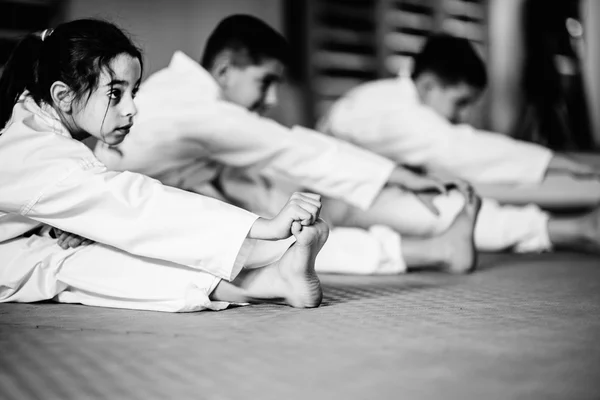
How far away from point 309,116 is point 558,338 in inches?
103

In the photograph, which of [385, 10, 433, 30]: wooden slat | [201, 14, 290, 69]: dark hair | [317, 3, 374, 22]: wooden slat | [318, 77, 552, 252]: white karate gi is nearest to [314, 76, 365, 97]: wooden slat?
[317, 3, 374, 22]: wooden slat

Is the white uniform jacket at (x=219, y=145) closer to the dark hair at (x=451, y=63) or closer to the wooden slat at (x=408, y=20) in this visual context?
the dark hair at (x=451, y=63)

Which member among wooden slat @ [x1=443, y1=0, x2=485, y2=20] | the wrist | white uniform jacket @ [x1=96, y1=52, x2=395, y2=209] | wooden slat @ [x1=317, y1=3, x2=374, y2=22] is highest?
wooden slat @ [x1=443, y1=0, x2=485, y2=20]

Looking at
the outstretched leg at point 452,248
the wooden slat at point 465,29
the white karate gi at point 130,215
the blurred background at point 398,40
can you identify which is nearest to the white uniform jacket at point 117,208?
the white karate gi at point 130,215

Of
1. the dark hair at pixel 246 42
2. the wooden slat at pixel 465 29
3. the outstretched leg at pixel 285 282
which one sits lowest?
the outstretched leg at pixel 285 282

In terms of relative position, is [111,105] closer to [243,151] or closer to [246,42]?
[243,151]

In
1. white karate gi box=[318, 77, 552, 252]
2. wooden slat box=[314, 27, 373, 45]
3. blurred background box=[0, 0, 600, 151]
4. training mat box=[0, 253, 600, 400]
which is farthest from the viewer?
wooden slat box=[314, 27, 373, 45]

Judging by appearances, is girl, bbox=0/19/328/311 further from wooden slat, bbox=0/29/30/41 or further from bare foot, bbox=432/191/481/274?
wooden slat, bbox=0/29/30/41

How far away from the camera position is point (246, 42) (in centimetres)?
207

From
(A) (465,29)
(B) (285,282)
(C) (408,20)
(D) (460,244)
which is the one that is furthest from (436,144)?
(A) (465,29)

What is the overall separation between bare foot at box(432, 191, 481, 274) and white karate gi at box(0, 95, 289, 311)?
717 mm

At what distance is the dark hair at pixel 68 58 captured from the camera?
1.33 meters

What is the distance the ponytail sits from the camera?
1.40 m

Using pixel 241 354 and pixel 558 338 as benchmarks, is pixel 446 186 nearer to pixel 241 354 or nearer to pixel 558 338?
pixel 558 338
